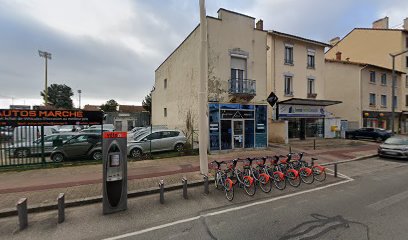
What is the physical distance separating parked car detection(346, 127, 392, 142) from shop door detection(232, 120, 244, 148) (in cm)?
1562

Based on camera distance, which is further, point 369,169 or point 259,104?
point 259,104

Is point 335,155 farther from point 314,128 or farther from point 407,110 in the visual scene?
point 407,110

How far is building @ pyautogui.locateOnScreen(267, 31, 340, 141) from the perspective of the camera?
19422 millimetres

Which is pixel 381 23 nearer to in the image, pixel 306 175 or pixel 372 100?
pixel 372 100

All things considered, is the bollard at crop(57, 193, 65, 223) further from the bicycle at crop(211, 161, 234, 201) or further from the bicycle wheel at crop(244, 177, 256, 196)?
the bicycle wheel at crop(244, 177, 256, 196)

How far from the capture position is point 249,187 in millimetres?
6102

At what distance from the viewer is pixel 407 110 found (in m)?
30.0

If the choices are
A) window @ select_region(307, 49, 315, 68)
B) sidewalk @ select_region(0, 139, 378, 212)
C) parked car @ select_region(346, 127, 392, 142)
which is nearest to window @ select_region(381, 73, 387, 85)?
parked car @ select_region(346, 127, 392, 142)

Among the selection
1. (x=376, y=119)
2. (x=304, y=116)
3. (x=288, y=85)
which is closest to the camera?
(x=304, y=116)

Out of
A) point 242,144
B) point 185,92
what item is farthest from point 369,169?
point 185,92

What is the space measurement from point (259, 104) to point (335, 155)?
526 cm

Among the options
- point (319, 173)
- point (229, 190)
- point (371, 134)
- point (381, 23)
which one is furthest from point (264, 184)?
point (381, 23)

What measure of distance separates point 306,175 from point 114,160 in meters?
5.94

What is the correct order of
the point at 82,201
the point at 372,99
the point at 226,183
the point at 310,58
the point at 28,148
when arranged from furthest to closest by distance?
the point at 372,99 → the point at 310,58 → the point at 28,148 → the point at 226,183 → the point at 82,201
